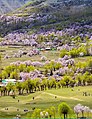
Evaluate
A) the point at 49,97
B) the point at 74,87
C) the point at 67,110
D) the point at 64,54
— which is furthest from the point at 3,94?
the point at 64,54

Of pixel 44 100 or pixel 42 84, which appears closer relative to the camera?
pixel 44 100

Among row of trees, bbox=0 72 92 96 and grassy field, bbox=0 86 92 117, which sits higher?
row of trees, bbox=0 72 92 96

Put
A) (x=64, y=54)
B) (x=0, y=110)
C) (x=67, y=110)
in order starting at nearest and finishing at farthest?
1. (x=67, y=110)
2. (x=0, y=110)
3. (x=64, y=54)

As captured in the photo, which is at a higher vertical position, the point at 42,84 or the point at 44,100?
the point at 42,84

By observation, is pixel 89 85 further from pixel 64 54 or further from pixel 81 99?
pixel 64 54

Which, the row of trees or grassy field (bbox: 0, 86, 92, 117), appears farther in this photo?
the row of trees

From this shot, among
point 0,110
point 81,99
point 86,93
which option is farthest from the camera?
point 86,93

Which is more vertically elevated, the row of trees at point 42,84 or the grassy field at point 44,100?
the row of trees at point 42,84

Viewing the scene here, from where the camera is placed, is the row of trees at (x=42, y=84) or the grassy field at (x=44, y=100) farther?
the row of trees at (x=42, y=84)
